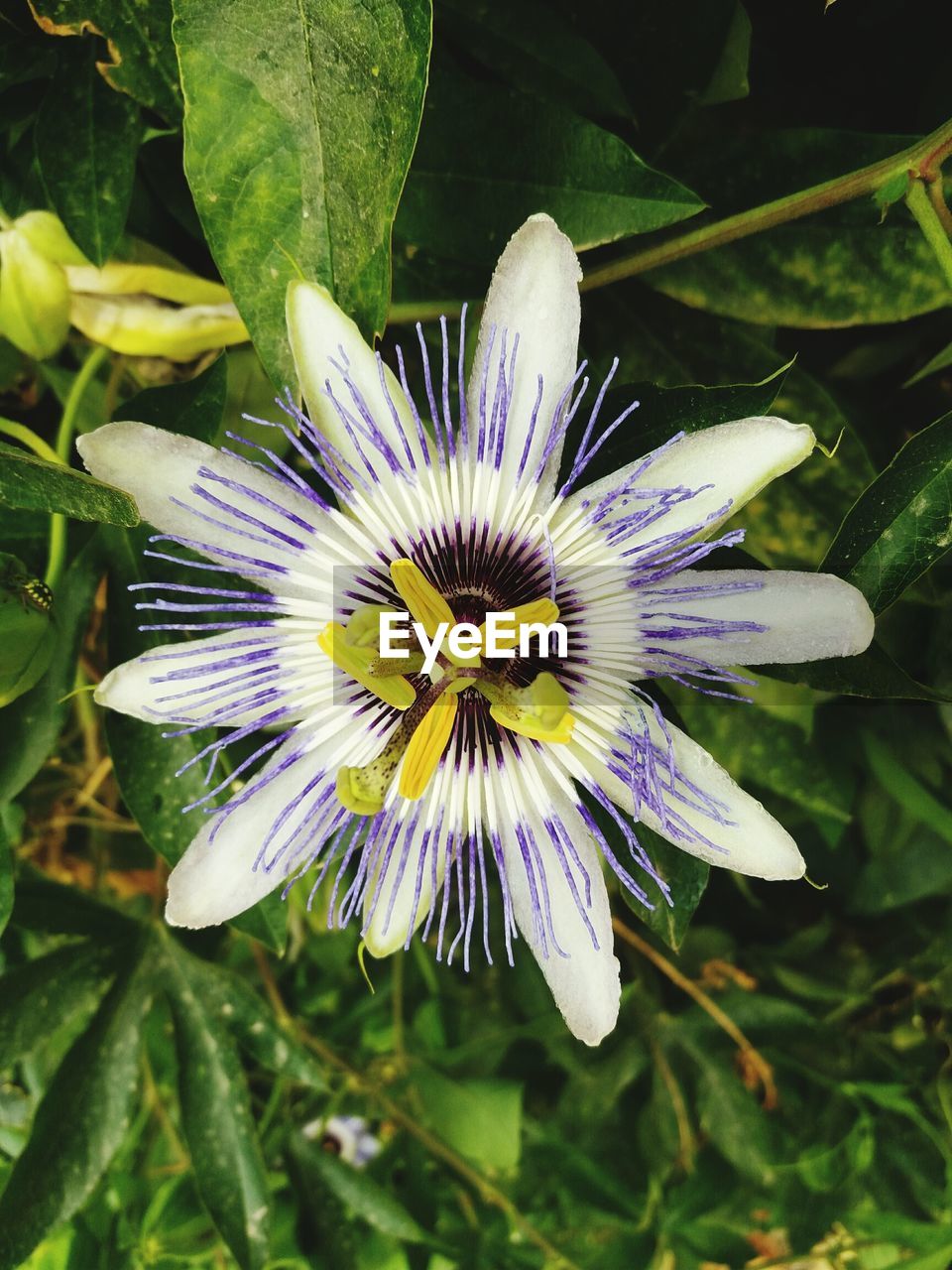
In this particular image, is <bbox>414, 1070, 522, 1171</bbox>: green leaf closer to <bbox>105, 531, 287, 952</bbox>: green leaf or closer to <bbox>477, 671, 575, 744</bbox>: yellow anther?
<bbox>105, 531, 287, 952</bbox>: green leaf

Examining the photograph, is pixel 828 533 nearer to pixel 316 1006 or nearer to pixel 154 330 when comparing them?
pixel 154 330

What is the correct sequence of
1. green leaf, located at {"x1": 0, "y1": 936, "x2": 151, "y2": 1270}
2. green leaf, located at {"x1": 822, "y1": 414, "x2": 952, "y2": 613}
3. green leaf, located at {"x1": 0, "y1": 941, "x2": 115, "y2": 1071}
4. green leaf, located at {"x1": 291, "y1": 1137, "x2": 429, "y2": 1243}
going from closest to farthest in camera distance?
green leaf, located at {"x1": 822, "y1": 414, "x2": 952, "y2": 613} → green leaf, located at {"x1": 0, "y1": 936, "x2": 151, "y2": 1270} → green leaf, located at {"x1": 0, "y1": 941, "x2": 115, "y2": 1071} → green leaf, located at {"x1": 291, "y1": 1137, "x2": 429, "y2": 1243}

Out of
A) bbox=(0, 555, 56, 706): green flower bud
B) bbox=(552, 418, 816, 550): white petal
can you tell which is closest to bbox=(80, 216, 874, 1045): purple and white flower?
bbox=(552, 418, 816, 550): white petal

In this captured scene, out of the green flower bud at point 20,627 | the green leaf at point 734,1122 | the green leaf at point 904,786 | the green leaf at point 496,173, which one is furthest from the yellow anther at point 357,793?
the green leaf at point 734,1122

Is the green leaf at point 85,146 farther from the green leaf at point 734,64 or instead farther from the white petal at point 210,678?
the green leaf at point 734,64

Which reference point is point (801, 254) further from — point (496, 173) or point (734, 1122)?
point (734, 1122)

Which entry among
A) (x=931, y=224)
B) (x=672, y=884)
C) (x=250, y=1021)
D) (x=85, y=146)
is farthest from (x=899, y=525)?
(x=250, y=1021)
